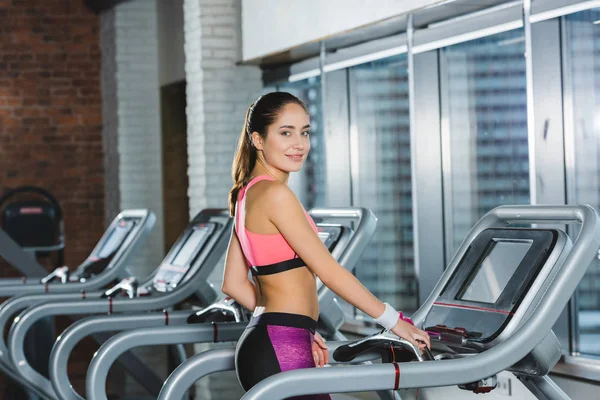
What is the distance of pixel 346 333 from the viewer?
5473 mm

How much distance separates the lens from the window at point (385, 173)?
5730mm

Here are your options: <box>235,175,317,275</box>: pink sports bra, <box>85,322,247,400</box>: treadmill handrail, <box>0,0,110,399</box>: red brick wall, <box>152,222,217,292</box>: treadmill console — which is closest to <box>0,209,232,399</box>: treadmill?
<box>152,222,217,292</box>: treadmill console

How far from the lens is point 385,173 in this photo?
586 centimetres

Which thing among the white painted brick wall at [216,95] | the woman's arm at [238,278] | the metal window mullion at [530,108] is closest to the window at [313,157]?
the white painted brick wall at [216,95]

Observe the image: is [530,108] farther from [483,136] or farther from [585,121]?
[483,136]

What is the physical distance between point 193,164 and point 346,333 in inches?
67.0

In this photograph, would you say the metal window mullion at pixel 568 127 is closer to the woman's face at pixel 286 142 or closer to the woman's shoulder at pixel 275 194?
the woman's face at pixel 286 142

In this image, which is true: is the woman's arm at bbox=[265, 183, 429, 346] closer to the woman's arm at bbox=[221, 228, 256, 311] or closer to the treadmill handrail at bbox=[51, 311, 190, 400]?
the woman's arm at bbox=[221, 228, 256, 311]

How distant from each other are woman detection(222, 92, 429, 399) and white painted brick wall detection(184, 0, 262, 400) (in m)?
3.76

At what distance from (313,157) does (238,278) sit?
3.60 m

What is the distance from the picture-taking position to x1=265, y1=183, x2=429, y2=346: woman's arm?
235 centimetres

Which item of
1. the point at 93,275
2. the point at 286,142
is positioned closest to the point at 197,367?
the point at 286,142

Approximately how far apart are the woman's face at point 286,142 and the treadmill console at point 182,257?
7.29 feet

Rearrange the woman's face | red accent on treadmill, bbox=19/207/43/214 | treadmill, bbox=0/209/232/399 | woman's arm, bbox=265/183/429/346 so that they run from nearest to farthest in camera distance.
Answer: woman's arm, bbox=265/183/429/346 → the woman's face → treadmill, bbox=0/209/232/399 → red accent on treadmill, bbox=19/207/43/214
